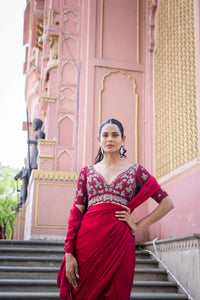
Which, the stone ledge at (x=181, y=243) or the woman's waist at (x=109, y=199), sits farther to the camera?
the stone ledge at (x=181, y=243)

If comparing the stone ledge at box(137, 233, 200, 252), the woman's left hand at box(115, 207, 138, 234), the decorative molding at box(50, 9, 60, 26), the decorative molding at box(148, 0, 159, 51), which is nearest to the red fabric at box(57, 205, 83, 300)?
the woman's left hand at box(115, 207, 138, 234)

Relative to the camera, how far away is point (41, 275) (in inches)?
191

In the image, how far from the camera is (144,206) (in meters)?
7.08

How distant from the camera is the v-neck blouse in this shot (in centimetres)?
235

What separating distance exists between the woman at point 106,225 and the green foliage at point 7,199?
22.8 m

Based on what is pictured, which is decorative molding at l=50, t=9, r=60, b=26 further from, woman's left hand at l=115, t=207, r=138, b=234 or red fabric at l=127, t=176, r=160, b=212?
woman's left hand at l=115, t=207, r=138, b=234

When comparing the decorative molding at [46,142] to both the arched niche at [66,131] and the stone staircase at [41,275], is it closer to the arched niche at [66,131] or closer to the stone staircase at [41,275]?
the arched niche at [66,131]

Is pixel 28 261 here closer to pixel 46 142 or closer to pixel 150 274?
pixel 150 274

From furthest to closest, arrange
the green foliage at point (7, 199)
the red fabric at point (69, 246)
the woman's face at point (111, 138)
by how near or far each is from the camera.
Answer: the green foliage at point (7, 199) → the woman's face at point (111, 138) → the red fabric at point (69, 246)

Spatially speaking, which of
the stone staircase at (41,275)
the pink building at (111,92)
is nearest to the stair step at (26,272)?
the stone staircase at (41,275)

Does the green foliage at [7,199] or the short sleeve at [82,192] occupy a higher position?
the green foliage at [7,199]

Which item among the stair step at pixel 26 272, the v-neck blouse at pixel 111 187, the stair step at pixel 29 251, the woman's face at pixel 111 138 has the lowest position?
the stair step at pixel 26 272

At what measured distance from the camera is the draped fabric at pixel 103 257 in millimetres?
2107

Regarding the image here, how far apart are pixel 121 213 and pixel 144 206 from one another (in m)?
4.89
